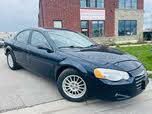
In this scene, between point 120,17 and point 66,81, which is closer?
point 66,81

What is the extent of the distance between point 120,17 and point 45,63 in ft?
78.8

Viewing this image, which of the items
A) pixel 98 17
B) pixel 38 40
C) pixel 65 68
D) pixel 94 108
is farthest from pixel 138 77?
pixel 98 17

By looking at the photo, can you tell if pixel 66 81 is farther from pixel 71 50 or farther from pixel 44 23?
pixel 44 23

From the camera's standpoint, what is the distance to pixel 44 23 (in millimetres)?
22359

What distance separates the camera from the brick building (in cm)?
2252

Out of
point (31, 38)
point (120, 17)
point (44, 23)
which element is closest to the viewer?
point (31, 38)

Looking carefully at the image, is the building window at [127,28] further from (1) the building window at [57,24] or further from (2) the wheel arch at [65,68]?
(2) the wheel arch at [65,68]

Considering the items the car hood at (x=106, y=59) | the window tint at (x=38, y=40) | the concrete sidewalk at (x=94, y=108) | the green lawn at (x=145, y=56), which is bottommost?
→ the concrete sidewalk at (x=94, y=108)

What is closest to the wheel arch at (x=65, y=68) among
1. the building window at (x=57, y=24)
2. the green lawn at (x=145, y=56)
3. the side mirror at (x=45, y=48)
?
the side mirror at (x=45, y=48)

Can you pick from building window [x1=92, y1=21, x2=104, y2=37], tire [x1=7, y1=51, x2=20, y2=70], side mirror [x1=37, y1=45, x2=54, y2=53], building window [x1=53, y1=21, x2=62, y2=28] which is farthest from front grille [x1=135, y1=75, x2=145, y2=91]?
building window [x1=92, y1=21, x2=104, y2=37]

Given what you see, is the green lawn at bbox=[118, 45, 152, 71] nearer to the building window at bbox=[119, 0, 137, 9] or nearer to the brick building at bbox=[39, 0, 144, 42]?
the brick building at bbox=[39, 0, 144, 42]

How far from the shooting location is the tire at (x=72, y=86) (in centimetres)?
388

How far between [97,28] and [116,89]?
22449 millimetres

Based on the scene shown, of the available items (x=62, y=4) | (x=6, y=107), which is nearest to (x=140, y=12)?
(x=62, y=4)
